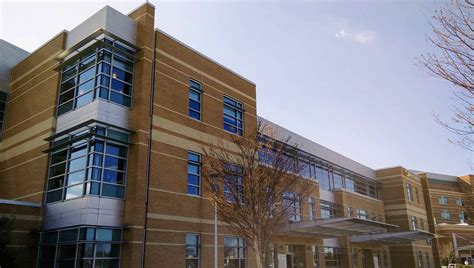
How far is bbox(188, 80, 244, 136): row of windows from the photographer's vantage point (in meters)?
23.3

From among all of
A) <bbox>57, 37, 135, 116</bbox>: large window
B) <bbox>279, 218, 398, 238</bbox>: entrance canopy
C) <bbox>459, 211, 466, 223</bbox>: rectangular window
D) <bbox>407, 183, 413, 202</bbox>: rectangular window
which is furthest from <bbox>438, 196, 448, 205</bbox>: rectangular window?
<bbox>57, 37, 135, 116</bbox>: large window

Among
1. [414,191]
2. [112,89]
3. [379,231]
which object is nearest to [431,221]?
[414,191]

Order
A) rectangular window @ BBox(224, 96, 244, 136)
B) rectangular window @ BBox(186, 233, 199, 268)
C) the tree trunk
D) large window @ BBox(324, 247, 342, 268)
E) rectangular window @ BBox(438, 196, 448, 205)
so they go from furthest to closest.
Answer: rectangular window @ BBox(438, 196, 448, 205) < large window @ BBox(324, 247, 342, 268) < rectangular window @ BBox(224, 96, 244, 136) < rectangular window @ BBox(186, 233, 199, 268) < the tree trunk

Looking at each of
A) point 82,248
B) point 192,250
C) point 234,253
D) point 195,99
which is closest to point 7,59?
point 195,99

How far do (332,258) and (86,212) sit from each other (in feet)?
76.5

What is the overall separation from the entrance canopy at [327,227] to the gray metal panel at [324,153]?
657 cm

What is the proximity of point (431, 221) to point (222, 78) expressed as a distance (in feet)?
138

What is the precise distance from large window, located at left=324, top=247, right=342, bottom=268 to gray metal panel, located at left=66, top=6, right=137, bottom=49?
22764mm

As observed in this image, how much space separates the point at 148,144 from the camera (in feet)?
64.3

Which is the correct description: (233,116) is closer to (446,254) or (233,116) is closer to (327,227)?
(327,227)

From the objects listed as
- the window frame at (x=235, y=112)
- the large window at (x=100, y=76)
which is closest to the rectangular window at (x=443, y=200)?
the window frame at (x=235, y=112)

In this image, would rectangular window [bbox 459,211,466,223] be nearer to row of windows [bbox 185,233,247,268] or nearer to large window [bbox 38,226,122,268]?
row of windows [bbox 185,233,247,268]

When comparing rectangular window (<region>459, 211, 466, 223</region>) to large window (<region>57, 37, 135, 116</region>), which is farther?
rectangular window (<region>459, 211, 466, 223</region>)

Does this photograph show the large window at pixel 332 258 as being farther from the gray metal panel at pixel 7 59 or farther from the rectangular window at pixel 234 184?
the gray metal panel at pixel 7 59
